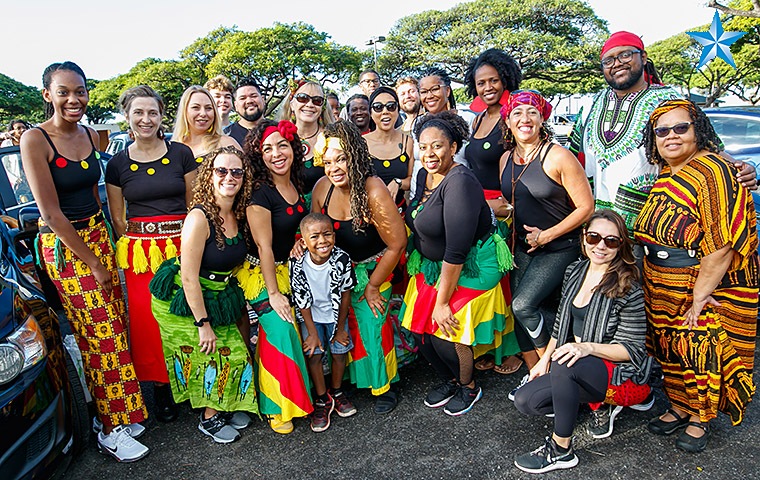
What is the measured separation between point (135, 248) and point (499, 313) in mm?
2227

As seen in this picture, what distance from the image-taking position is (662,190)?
8.70 feet

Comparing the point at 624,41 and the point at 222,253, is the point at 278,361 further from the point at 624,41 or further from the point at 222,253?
the point at 624,41

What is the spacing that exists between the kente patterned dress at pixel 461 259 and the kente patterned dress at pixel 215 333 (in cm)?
103

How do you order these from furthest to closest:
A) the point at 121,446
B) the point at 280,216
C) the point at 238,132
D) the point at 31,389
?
the point at 238,132 → the point at 280,216 → the point at 121,446 → the point at 31,389

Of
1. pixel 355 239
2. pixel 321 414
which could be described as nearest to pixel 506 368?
pixel 321 414

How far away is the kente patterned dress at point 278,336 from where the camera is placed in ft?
9.69

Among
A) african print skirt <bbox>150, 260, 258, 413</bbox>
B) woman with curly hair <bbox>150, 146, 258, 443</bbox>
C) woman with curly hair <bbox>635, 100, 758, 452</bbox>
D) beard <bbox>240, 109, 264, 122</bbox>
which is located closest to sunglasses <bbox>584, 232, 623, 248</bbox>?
woman with curly hair <bbox>635, 100, 758, 452</bbox>

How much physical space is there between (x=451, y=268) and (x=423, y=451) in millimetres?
997

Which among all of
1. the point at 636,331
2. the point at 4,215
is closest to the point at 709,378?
the point at 636,331

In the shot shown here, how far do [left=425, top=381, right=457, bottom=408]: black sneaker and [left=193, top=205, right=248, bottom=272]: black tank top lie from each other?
145 cm

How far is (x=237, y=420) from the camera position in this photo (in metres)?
3.08

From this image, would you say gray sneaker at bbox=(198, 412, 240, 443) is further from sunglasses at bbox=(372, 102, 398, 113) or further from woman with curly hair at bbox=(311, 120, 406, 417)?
sunglasses at bbox=(372, 102, 398, 113)

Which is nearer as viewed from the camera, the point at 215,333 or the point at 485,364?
the point at 215,333

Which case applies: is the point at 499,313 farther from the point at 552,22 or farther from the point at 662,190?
the point at 552,22
